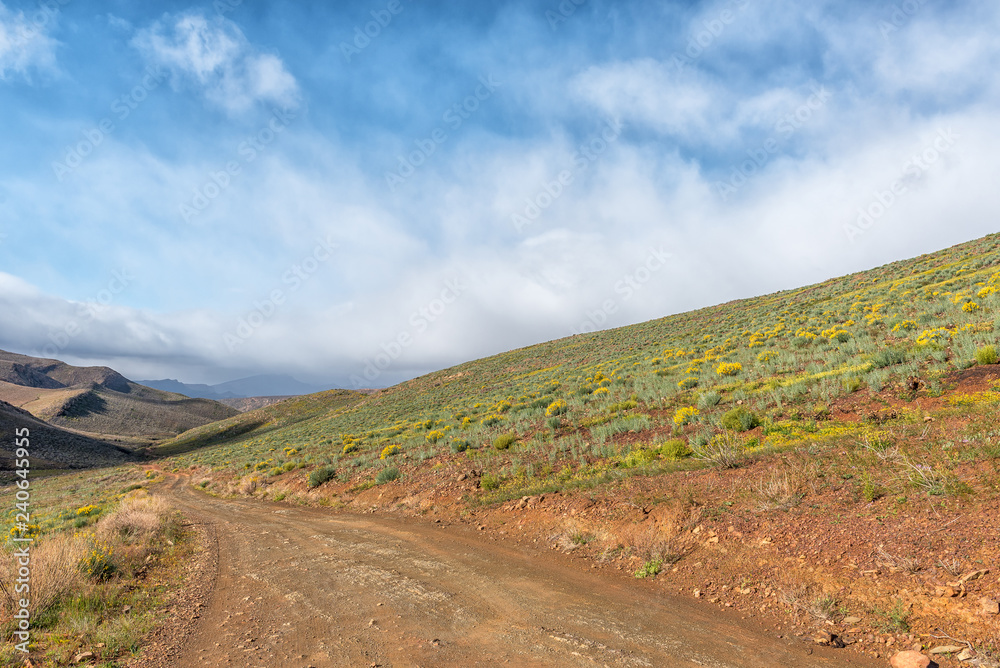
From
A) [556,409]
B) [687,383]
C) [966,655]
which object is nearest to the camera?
[966,655]

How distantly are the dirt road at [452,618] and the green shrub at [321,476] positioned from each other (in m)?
8.38

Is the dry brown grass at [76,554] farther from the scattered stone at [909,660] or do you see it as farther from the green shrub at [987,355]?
the green shrub at [987,355]

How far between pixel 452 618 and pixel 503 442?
9.33 meters

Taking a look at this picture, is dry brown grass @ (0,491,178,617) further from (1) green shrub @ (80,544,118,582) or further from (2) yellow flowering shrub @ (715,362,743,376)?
(2) yellow flowering shrub @ (715,362,743,376)

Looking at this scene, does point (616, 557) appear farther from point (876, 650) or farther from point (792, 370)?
point (792, 370)

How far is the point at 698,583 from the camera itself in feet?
20.9

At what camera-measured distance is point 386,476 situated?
609 inches

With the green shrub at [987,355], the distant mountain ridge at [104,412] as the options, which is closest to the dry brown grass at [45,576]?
the green shrub at [987,355]

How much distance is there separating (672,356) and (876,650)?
23962 mm

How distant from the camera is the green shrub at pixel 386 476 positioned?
15328 mm

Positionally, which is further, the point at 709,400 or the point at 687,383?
the point at 687,383

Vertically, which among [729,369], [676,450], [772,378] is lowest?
[676,450]

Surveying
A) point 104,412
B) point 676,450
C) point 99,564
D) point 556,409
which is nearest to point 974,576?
point 676,450

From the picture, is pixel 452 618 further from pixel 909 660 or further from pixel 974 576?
pixel 974 576
